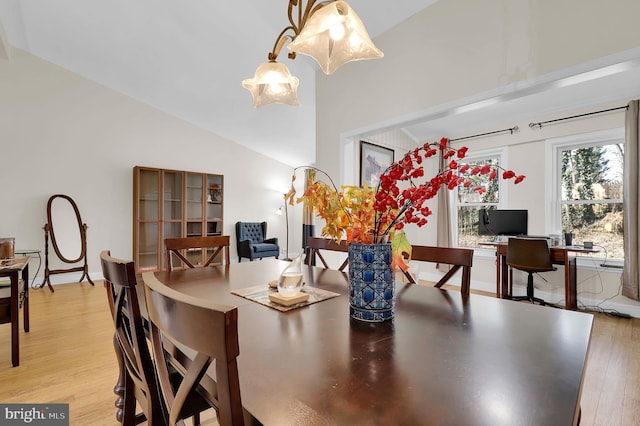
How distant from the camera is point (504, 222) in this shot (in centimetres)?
397

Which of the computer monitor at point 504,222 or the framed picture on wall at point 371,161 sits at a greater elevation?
the framed picture on wall at point 371,161

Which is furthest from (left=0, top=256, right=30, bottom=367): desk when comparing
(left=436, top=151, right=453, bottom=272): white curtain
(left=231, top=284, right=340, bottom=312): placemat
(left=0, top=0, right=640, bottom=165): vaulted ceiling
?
(left=436, top=151, right=453, bottom=272): white curtain

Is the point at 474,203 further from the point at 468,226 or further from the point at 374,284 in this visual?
the point at 374,284

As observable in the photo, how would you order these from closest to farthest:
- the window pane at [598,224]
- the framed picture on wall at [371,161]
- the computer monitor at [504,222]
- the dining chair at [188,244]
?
the dining chair at [188,244] < the window pane at [598,224] < the computer monitor at [504,222] < the framed picture on wall at [371,161]

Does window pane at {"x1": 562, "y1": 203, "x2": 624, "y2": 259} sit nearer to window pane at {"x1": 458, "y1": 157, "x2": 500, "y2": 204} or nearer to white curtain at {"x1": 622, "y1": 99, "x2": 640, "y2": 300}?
white curtain at {"x1": 622, "y1": 99, "x2": 640, "y2": 300}

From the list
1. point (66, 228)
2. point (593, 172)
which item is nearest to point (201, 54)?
point (66, 228)

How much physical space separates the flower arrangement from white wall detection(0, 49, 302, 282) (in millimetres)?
5012

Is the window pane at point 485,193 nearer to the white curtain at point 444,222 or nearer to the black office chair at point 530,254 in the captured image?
the white curtain at point 444,222

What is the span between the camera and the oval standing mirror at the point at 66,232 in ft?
14.3

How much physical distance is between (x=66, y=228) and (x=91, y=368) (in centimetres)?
330

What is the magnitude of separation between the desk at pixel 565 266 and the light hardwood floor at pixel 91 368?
0.31 m

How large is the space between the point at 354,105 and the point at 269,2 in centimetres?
125

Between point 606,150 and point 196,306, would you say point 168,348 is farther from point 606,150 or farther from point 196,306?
point 606,150

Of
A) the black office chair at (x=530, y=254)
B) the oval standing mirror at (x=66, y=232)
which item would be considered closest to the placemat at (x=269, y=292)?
the black office chair at (x=530, y=254)
